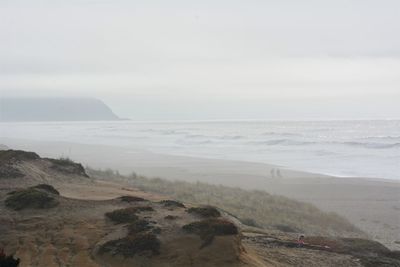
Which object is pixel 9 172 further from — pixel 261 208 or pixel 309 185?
pixel 309 185

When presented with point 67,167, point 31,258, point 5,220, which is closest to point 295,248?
point 31,258

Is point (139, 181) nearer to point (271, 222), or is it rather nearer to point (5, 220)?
point (271, 222)

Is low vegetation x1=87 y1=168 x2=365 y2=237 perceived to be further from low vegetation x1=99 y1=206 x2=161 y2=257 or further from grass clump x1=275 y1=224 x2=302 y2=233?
low vegetation x1=99 y1=206 x2=161 y2=257

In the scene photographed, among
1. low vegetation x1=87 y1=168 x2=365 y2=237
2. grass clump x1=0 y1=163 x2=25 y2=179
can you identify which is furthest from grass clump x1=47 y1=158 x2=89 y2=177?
low vegetation x1=87 y1=168 x2=365 y2=237

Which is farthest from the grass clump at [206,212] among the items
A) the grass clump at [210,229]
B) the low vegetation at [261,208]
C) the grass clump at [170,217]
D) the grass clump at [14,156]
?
the grass clump at [14,156]

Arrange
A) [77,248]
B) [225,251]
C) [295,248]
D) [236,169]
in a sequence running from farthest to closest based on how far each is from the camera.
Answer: [236,169] → [295,248] → [77,248] → [225,251]

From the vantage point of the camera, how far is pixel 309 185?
26.3 metres

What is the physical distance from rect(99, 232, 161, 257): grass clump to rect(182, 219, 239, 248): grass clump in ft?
2.12

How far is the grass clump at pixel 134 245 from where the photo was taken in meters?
8.12

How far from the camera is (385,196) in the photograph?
23312 millimetres

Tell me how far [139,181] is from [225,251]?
15.3 meters

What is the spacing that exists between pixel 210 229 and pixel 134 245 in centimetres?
123

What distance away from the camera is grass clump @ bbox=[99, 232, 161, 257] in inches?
320

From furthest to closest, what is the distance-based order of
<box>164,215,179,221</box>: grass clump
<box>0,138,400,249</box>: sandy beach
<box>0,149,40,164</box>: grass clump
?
<box>0,138,400,249</box>: sandy beach < <box>0,149,40,164</box>: grass clump < <box>164,215,179,221</box>: grass clump
